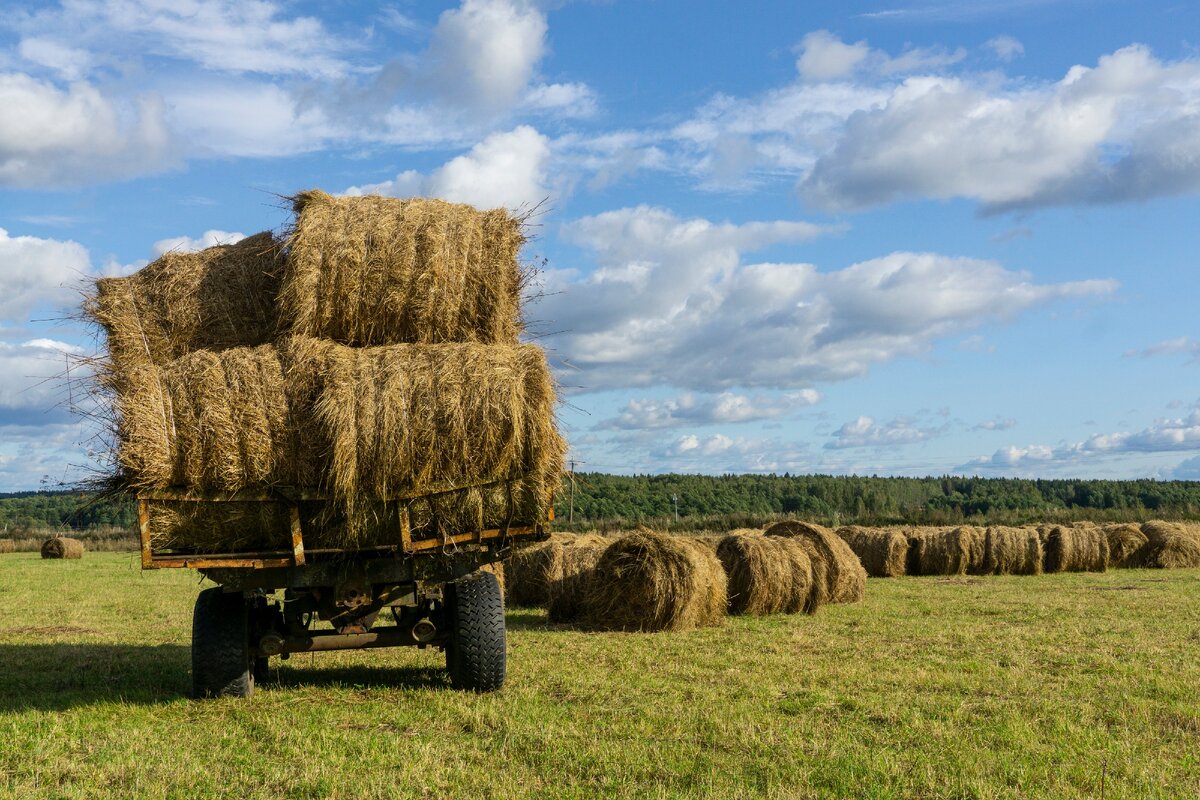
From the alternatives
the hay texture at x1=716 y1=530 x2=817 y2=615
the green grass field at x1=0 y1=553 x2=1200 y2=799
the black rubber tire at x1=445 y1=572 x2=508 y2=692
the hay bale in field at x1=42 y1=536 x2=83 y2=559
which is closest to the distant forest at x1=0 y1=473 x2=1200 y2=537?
the hay bale in field at x1=42 y1=536 x2=83 y2=559

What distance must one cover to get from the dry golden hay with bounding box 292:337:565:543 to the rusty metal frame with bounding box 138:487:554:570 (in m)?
0.22

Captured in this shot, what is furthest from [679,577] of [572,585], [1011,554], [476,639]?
[1011,554]

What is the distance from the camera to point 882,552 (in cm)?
2659

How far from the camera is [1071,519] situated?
4647cm

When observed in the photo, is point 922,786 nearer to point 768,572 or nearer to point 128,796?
point 128,796

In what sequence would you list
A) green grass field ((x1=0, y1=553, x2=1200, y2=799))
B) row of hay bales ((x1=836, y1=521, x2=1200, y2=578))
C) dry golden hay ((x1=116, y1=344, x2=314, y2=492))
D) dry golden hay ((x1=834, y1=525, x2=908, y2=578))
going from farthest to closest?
row of hay bales ((x1=836, y1=521, x2=1200, y2=578)) < dry golden hay ((x1=834, y1=525, x2=908, y2=578)) < dry golden hay ((x1=116, y1=344, x2=314, y2=492)) < green grass field ((x1=0, y1=553, x2=1200, y2=799))

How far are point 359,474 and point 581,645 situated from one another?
482cm

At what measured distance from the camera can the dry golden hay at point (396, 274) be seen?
900 cm

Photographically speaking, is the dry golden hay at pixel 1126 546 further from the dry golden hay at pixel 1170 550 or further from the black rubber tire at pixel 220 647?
the black rubber tire at pixel 220 647

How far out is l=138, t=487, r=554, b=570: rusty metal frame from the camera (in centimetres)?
791

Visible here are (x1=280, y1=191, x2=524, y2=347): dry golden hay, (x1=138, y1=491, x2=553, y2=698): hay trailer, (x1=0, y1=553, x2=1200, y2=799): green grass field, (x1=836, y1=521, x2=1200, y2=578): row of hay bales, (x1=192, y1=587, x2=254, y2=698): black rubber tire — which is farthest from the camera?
(x1=836, y1=521, x2=1200, y2=578): row of hay bales

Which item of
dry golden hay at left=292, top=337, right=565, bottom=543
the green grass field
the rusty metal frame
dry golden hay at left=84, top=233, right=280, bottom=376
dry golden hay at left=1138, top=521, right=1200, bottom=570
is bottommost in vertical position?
dry golden hay at left=1138, top=521, right=1200, bottom=570

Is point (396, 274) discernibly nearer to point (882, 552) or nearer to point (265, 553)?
point (265, 553)

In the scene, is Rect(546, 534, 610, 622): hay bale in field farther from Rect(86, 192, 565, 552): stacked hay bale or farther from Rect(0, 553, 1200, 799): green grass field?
Rect(86, 192, 565, 552): stacked hay bale
